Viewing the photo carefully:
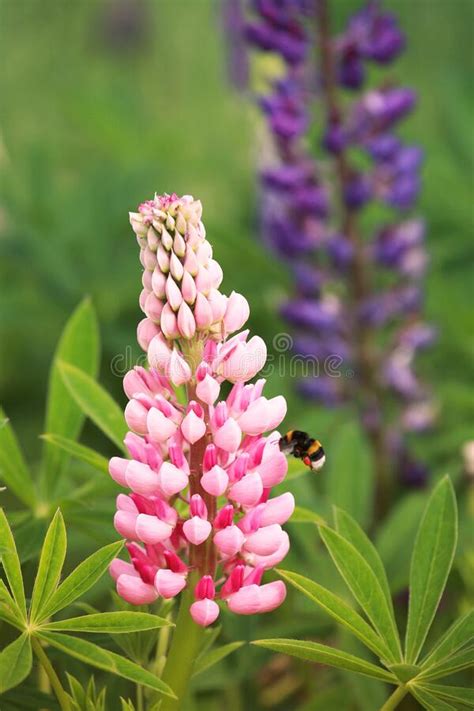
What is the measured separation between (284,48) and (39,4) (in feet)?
10.8

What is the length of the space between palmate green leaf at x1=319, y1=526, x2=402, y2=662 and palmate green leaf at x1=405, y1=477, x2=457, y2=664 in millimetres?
36

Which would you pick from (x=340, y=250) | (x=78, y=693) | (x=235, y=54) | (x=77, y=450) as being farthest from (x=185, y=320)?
(x=235, y=54)

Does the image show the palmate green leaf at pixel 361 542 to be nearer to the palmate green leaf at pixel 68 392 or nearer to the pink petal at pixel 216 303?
the pink petal at pixel 216 303

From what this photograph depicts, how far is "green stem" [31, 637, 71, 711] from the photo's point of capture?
887mm

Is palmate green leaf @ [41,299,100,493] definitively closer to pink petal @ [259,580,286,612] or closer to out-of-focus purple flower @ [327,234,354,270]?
pink petal @ [259,580,286,612]

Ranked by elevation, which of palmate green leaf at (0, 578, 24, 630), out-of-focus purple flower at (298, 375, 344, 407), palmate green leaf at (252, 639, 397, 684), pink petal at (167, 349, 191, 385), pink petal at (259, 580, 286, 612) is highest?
out-of-focus purple flower at (298, 375, 344, 407)

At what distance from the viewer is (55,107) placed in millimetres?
4055

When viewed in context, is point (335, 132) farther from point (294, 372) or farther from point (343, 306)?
point (294, 372)

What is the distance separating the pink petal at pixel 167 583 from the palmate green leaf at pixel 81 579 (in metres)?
0.04

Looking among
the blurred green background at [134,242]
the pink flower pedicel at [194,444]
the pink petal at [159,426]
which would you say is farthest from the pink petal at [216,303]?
the blurred green background at [134,242]

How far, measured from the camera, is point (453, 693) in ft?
3.08

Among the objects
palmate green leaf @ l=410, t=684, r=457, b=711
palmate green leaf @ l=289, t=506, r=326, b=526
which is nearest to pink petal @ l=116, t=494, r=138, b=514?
palmate green leaf @ l=289, t=506, r=326, b=526

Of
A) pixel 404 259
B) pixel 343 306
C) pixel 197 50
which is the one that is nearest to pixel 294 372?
pixel 343 306

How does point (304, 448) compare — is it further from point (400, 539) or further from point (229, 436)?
point (400, 539)
